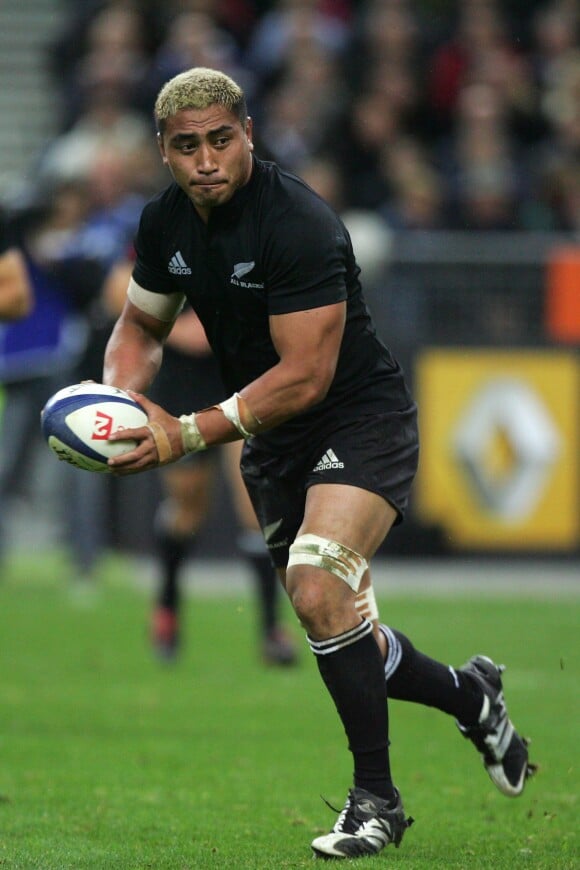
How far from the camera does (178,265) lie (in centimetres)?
537

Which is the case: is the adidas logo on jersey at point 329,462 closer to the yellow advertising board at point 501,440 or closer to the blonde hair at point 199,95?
the blonde hair at point 199,95

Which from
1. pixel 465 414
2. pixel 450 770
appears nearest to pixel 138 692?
pixel 450 770

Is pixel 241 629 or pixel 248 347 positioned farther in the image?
pixel 241 629

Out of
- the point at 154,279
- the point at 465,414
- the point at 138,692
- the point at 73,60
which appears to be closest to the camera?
the point at 154,279

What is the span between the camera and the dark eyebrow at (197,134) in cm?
503

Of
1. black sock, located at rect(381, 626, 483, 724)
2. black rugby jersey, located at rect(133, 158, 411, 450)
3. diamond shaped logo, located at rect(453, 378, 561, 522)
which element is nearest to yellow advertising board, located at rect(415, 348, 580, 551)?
diamond shaped logo, located at rect(453, 378, 561, 522)

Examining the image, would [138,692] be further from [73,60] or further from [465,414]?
[73,60]

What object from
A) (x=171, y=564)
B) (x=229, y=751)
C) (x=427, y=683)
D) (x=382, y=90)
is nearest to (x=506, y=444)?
(x=382, y=90)

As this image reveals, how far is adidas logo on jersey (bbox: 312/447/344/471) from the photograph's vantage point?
5336mm

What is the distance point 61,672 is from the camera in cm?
925

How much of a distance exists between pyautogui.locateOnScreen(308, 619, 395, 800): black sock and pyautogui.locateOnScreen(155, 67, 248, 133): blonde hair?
5.34 ft

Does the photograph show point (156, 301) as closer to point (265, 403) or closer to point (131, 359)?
point (131, 359)

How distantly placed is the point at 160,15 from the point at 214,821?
508 inches

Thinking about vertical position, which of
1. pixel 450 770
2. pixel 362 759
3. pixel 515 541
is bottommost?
pixel 515 541
